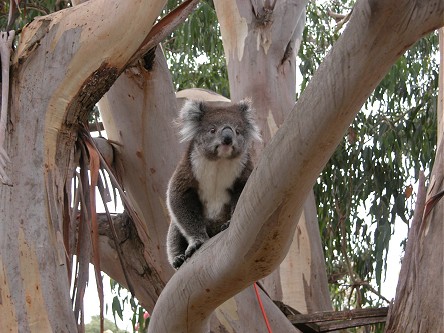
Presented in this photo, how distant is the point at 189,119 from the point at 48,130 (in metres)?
0.82

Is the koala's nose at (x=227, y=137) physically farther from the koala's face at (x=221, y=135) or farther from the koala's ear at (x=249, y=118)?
the koala's ear at (x=249, y=118)

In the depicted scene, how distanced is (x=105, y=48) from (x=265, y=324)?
49.8 inches

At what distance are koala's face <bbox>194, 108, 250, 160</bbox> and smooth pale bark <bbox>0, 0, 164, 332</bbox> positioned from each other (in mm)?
571

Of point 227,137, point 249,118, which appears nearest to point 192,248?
point 227,137

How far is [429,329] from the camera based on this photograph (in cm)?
288

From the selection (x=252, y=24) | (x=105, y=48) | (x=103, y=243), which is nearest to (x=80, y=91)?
(x=105, y=48)

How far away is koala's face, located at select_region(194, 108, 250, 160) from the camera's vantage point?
3.14m

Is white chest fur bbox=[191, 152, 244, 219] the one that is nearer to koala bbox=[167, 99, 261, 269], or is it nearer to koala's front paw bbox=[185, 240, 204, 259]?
koala bbox=[167, 99, 261, 269]

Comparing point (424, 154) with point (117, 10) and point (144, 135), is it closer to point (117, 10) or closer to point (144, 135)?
point (144, 135)

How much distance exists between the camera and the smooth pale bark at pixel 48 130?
8.50ft

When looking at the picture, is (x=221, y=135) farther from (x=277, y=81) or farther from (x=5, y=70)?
(x=277, y=81)

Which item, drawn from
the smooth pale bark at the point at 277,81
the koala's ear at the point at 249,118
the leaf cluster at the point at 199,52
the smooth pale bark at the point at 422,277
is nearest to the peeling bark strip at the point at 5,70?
the koala's ear at the point at 249,118

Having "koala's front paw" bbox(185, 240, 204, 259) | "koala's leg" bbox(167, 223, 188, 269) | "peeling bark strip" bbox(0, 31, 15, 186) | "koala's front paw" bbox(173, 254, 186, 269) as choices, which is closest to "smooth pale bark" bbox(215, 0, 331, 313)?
"koala's leg" bbox(167, 223, 188, 269)

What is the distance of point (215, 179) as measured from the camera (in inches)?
123
